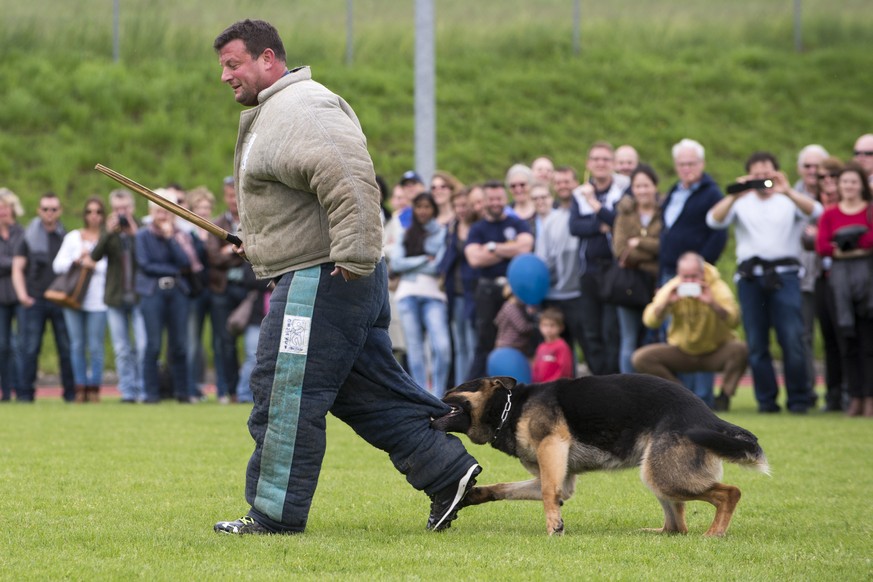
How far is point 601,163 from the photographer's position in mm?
14039

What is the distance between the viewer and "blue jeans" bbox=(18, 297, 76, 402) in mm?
15516

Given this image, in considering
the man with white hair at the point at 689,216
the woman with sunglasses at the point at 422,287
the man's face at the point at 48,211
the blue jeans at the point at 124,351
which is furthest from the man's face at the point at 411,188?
the man's face at the point at 48,211

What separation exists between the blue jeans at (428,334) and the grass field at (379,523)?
142 inches

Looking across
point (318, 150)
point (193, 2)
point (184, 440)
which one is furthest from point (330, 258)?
point (193, 2)

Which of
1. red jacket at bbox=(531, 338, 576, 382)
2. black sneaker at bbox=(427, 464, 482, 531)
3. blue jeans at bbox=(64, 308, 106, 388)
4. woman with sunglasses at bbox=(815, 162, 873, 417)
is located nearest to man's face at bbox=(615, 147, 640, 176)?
red jacket at bbox=(531, 338, 576, 382)

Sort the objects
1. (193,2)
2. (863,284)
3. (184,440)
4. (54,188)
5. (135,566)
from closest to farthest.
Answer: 1. (135,566)
2. (184,440)
3. (863,284)
4. (54,188)
5. (193,2)

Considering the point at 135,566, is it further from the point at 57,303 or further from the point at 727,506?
the point at 57,303

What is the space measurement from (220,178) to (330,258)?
1972 centimetres

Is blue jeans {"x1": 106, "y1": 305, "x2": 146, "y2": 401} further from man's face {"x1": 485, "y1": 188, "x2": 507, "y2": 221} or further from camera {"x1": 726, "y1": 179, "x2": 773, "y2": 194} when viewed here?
camera {"x1": 726, "y1": 179, "x2": 773, "y2": 194}

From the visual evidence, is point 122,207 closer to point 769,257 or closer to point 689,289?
point 689,289

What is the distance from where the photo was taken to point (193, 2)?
102 feet

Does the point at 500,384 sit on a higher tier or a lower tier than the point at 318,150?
lower

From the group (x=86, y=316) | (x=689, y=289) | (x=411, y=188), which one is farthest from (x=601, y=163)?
(x=86, y=316)

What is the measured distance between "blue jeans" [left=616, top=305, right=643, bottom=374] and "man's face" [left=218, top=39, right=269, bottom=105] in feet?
26.1
